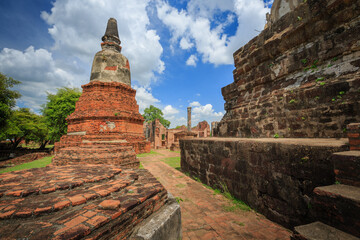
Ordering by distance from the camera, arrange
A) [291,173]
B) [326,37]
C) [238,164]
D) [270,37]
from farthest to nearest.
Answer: [270,37], [238,164], [326,37], [291,173]

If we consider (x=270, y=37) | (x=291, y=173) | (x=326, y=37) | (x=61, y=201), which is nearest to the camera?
(x=61, y=201)

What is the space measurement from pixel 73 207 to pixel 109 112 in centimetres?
710

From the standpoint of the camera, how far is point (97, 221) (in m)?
1.30

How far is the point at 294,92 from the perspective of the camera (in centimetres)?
314

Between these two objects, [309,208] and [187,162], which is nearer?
[309,208]

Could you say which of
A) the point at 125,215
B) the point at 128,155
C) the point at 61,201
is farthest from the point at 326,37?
the point at 128,155

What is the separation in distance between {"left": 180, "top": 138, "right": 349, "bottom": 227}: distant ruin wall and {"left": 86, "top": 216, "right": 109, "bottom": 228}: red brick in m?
2.30

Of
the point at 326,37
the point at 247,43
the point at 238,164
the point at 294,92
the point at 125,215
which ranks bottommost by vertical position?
the point at 125,215

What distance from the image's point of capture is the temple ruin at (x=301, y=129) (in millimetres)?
1402

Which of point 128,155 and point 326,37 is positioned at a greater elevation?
point 326,37

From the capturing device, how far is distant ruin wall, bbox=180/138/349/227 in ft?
6.05

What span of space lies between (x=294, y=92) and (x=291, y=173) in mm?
1832

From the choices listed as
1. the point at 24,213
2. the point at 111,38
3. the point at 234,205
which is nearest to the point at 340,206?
the point at 234,205

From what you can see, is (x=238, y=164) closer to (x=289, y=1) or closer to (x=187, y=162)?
→ (x=187, y=162)
